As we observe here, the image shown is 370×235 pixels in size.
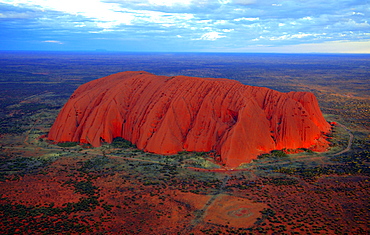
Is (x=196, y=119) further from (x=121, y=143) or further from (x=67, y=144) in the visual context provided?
(x=67, y=144)

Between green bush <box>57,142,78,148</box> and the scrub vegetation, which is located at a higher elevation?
green bush <box>57,142,78,148</box>

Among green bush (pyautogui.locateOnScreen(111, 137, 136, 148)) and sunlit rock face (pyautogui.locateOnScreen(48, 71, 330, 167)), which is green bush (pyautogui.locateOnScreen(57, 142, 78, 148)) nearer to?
sunlit rock face (pyautogui.locateOnScreen(48, 71, 330, 167))

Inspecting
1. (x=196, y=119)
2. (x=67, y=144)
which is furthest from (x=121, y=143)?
(x=196, y=119)

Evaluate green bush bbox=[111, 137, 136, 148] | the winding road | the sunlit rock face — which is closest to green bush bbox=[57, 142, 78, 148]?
the sunlit rock face

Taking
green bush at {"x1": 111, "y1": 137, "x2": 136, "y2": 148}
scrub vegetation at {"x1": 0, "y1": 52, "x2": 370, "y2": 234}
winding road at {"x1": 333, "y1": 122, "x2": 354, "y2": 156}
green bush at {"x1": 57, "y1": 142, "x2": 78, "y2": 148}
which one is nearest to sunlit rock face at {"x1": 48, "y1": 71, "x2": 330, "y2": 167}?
green bush at {"x1": 111, "y1": 137, "x2": 136, "y2": 148}

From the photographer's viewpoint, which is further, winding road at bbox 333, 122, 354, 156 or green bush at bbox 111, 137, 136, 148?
green bush at bbox 111, 137, 136, 148

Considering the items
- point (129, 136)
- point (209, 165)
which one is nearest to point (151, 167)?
point (209, 165)

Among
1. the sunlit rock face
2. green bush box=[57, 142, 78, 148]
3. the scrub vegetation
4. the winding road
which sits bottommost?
the scrub vegetation

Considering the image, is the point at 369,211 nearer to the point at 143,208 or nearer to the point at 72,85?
the point at 143,208

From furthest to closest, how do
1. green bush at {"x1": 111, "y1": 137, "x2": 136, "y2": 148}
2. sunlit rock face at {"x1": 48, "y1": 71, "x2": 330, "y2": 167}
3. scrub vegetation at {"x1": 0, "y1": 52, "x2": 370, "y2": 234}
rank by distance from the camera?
green bush at {"x1": 111, "y1": 137, "x2": 136, "y2": 148} → sunlit rock face at {"x1": 48, "y1": 71, "x2": 330, "y2": 167} → scrub vegetation at {"x1": 0, "y1": 52, "x2": 370, "y2": 234}

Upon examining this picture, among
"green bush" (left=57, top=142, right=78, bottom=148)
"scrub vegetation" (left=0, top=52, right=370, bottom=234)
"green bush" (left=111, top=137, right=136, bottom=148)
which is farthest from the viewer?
"green bush" (left=57, top=142, right=78, bottom=148)
